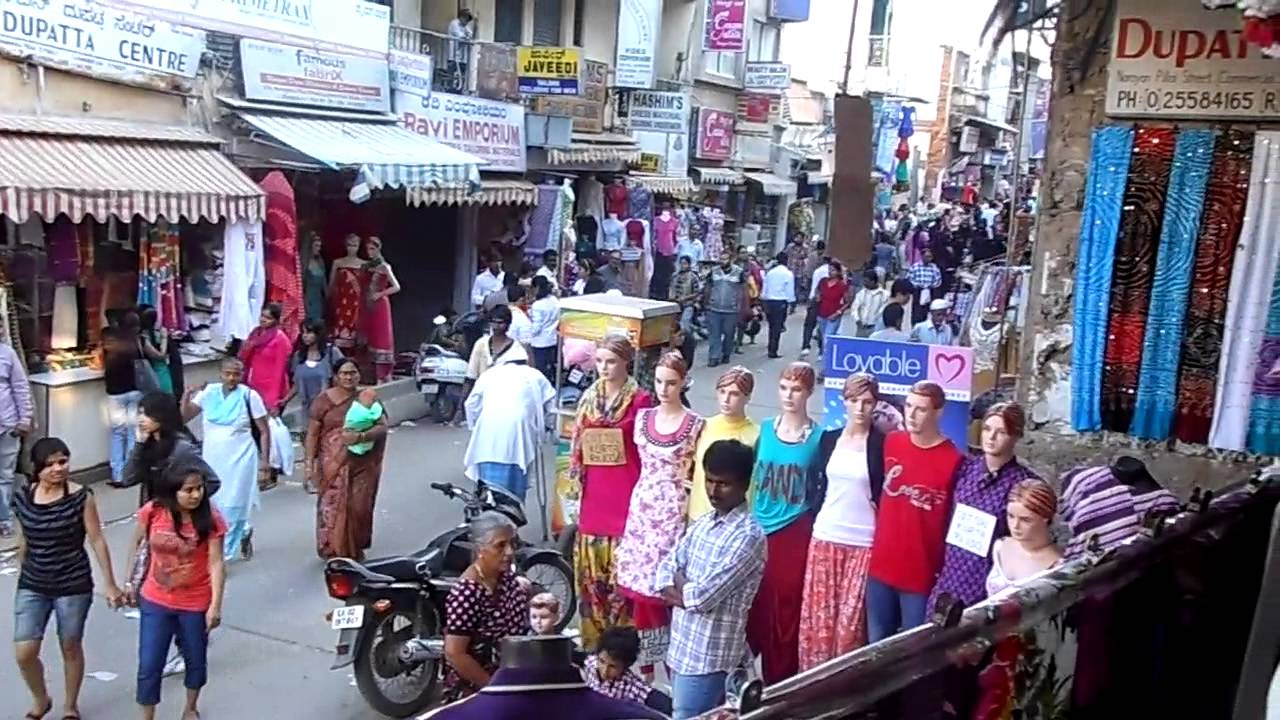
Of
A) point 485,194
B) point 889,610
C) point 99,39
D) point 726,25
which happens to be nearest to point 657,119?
point 726,25

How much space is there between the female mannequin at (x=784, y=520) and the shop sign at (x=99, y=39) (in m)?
6.77

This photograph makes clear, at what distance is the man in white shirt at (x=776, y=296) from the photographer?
17.5 meters

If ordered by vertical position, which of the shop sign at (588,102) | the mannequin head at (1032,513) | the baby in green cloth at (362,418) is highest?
the shop sign at (588,102)

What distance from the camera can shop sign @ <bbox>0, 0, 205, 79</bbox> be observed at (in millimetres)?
9523

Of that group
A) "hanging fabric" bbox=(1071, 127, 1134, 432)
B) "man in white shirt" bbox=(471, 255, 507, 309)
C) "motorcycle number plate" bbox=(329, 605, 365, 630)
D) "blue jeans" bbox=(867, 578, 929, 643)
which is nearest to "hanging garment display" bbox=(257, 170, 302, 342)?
"man in white shirt" bbox=(471, 255, 507, 309)

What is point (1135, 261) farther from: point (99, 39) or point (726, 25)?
point (726, 25)

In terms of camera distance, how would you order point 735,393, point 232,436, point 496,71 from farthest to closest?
point 496,71, point 232,436, point 735,393

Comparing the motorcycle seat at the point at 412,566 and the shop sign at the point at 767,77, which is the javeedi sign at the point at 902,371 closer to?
the motorcycle seat at the point at 412,566

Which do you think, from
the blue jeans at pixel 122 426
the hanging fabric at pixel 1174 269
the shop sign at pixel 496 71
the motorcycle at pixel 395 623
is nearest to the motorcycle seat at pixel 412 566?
the motorcycle at pixel 395 623

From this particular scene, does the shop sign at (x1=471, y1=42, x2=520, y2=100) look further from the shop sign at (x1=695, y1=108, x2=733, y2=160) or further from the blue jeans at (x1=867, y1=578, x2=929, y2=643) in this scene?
the blue jeans at (x1=867, y1=578, x2=929, y2=643)

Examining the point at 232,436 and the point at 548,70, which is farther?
the point at 548,70

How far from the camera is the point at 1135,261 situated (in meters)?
5.64

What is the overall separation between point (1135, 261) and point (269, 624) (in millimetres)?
5062

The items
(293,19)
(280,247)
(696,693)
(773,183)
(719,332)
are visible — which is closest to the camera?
(696,693)
